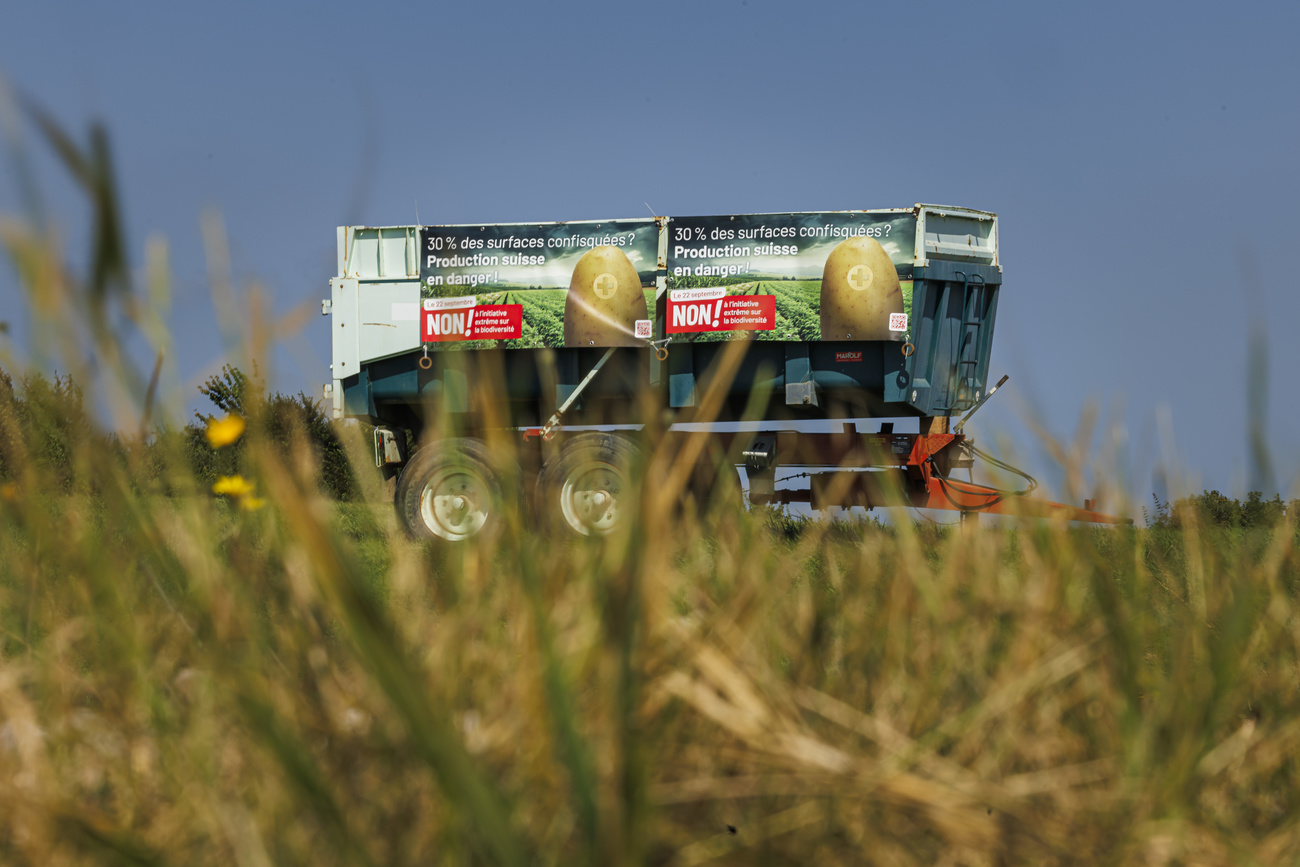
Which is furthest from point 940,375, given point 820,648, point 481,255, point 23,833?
point 23,833

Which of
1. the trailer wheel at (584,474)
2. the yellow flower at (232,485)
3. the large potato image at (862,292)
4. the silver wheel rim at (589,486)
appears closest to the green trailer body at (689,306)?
the large potato image at (862,292)

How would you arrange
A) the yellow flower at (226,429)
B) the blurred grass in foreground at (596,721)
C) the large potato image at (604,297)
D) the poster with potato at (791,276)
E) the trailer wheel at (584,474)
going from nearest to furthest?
1. the blurred grass in foreground at (596,721)
2. the yellow flower at (226,429)
3. the trailer wheel at (584,474)
4. the poster with potato at (791,276)
5. the large potato image at (604,297)

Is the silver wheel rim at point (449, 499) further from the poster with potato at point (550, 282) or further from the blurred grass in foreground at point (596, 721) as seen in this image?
the blurred grass in foreground at point (596, 721)

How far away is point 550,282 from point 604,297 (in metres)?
0.54

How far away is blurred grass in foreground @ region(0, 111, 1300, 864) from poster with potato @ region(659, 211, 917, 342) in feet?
24.1

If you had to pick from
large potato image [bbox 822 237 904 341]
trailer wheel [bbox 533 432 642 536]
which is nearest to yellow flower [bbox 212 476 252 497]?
trailer wheel [bbox 533 432 642 536]

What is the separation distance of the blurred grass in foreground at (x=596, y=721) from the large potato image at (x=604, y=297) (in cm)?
746

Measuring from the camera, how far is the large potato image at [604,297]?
8.87 m

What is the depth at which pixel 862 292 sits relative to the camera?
870 cm

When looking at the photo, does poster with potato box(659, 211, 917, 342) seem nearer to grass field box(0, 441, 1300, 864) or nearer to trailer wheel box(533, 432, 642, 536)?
trailer wheel box(533, 432, 642, 536)

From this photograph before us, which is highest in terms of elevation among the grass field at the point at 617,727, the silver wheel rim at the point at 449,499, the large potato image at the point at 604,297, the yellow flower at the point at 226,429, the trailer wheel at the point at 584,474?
the large potato image at the point at 604,297

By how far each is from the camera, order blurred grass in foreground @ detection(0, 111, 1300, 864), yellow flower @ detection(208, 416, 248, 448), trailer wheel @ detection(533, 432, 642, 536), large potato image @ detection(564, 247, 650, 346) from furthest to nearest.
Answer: large potato image @ detection(564, 247, 650, 346), trailer wheel @ detection(533, 432, 642, 536), yellow flower @ detection(208, 416, 248, 448), blurred grass in foreground @ detection(0, 111, 1300, 864)

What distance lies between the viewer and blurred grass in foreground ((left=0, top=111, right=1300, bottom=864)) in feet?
2.49

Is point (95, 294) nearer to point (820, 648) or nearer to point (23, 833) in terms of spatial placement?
point (23, 833)
